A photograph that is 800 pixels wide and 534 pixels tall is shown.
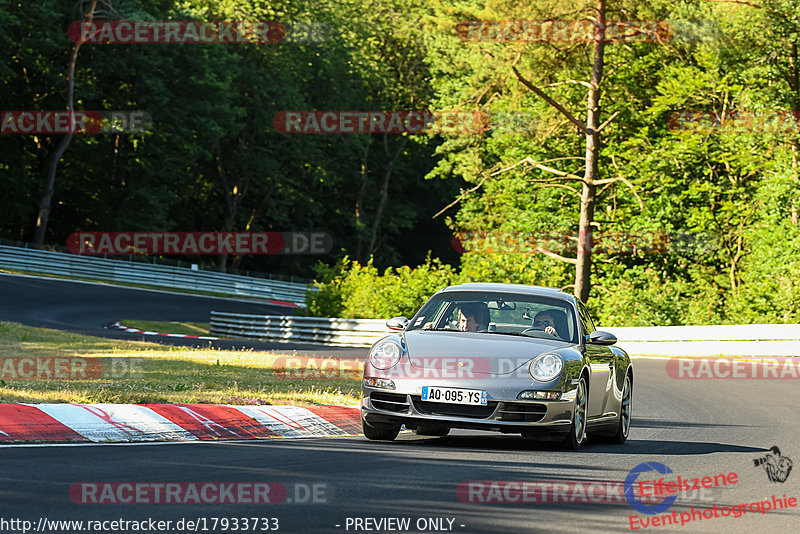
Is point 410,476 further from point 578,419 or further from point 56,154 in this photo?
point 56,154

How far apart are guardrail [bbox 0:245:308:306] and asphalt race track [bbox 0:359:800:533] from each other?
42921 millimetres

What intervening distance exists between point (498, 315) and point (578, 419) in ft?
4.63

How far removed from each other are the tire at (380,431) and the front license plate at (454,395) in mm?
657

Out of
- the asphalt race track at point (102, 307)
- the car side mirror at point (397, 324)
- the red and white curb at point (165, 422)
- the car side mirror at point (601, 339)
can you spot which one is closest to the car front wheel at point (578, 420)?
the car side mirror at point (601, 339)

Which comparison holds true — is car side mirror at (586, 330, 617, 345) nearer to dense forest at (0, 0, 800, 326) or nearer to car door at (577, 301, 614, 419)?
car door at (577, 301, 614, 419)

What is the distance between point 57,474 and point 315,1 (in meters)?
68.2

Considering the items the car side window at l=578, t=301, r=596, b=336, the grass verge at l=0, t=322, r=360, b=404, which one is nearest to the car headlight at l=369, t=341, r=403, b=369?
the car side window at l=578, t=301, r=596, b=336

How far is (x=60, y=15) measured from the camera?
55.0m

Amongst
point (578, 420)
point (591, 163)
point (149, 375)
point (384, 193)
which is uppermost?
point (384, 193)

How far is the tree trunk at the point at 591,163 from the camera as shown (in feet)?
117

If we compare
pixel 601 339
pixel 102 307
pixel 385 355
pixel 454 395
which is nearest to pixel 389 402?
pixel 385 355

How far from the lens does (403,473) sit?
8.59 metres

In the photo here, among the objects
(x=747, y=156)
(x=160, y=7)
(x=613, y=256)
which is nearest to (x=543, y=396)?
(x=747, y=156)

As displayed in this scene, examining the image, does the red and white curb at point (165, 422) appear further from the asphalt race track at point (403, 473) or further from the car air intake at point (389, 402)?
the car air intake at point (389, 402)
